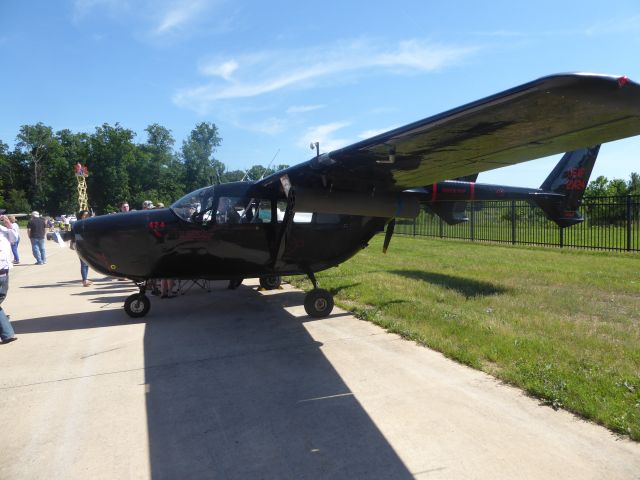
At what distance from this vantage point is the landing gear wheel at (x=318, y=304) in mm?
6625

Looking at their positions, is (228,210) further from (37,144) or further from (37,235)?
(37,144)

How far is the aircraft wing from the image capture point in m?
2.68

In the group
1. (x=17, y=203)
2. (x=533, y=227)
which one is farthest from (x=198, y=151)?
(x=533, y=227)

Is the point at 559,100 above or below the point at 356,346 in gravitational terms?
above

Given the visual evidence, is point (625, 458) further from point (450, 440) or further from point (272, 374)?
point (272, 374)

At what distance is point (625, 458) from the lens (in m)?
2.76

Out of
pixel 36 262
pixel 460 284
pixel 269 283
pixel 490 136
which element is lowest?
pixel 460 284

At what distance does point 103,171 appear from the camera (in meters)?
75.5

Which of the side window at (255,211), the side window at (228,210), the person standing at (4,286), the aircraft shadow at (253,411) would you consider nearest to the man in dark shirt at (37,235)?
the person standing at (4,286)

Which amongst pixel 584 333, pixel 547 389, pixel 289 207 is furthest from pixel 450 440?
pixel 289 207

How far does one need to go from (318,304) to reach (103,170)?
265ft

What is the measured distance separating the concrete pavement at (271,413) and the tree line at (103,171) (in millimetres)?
63241

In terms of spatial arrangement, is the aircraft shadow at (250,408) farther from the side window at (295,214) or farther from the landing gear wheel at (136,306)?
the side window at (295,214)

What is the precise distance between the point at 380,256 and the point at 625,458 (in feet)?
36.0
